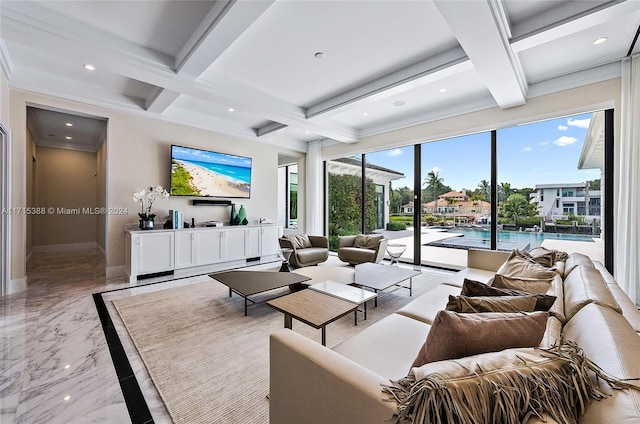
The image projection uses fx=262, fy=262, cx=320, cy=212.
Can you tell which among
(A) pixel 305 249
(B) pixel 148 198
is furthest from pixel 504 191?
(B) pixel 148 198

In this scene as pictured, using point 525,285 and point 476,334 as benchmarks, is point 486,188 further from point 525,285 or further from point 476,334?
point 476,334

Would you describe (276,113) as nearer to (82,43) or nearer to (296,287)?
(82,43)

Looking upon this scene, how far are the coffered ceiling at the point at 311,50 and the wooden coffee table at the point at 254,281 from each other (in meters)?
2.41

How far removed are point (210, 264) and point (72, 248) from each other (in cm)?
466

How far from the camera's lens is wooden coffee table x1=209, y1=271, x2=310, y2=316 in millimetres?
2807

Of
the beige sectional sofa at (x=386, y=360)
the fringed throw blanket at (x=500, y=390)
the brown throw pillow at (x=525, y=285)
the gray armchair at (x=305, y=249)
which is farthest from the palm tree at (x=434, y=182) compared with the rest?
the fringed throw blanket at (x=500, y=390)

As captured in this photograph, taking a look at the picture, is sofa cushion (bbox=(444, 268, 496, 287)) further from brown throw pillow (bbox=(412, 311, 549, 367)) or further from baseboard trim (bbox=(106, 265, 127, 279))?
baseboard trim (bbox=(106, 265, 127, 279))

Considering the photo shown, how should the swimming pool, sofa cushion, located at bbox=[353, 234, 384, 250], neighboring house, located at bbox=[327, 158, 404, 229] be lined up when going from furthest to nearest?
neighboring house, located at bbox=[327, 158, 404, 229], sofa cushion, located at bbox=[353, 234, 384, 250], the swimming pool

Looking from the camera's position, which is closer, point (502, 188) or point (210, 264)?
point (502, 188)

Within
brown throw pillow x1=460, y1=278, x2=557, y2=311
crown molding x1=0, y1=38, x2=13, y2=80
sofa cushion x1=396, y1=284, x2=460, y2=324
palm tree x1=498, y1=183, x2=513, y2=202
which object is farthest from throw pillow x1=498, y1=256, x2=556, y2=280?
crown molding x1=0, y1=38, x2=13, y2=80

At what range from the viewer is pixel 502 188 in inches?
165

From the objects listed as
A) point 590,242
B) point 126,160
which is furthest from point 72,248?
point 590,242

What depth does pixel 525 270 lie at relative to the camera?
6.86ft

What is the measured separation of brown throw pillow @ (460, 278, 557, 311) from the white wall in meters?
4.79
